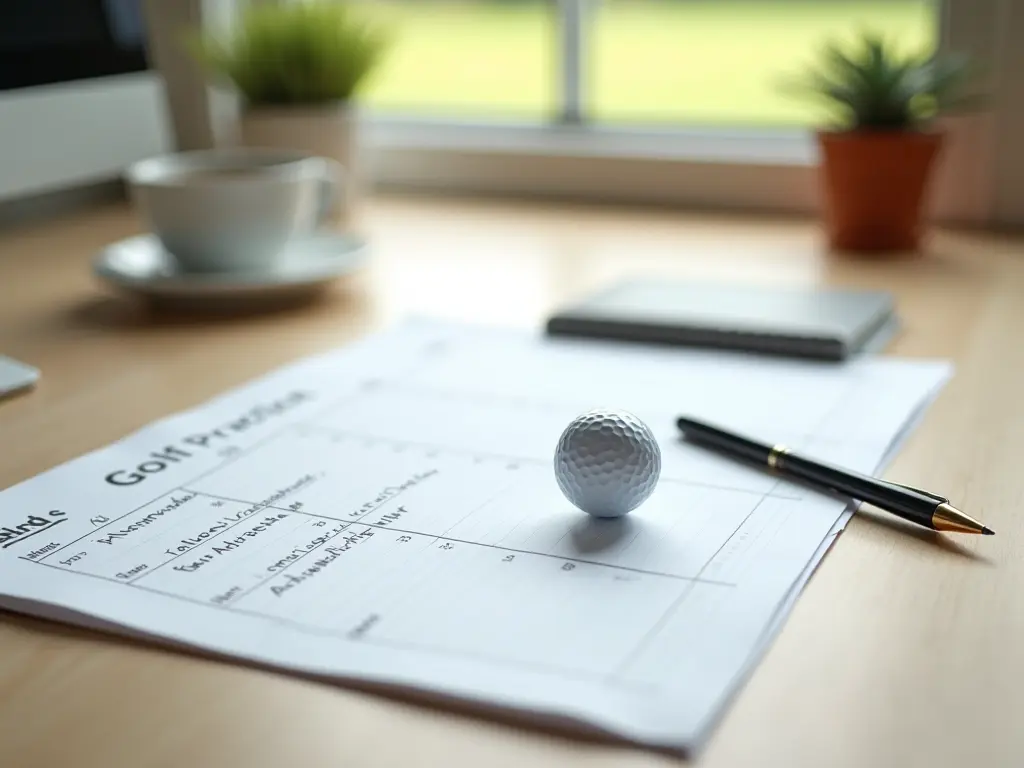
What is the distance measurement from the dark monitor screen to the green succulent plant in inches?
22.5

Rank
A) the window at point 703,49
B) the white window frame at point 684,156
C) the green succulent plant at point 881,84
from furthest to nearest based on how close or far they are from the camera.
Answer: the window at point 703,49, the white window frame at point 684,156, the green succulent plant at point 881,84

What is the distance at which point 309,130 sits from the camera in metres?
1.30

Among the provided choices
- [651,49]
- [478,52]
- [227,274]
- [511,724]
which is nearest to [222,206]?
[227,274]

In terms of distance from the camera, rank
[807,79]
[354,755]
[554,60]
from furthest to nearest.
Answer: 1. [554,60]
2. [807,79]
3. [354,755]

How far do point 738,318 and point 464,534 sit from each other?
369mm

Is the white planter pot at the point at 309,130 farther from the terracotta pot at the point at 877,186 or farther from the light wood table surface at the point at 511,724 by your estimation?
the terracotta pot at the point at 877,186

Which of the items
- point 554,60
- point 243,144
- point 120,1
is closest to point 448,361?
point 120,1

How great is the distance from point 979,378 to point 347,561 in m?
0.44

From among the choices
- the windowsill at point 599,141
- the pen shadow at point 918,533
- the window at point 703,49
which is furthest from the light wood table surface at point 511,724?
the window at point 703,49

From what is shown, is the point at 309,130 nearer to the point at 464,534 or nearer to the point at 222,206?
the point at 222,206

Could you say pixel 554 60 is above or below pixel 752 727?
above

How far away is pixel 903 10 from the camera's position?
1512 millimetres

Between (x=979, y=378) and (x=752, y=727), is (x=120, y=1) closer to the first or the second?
(x=979, y=378)

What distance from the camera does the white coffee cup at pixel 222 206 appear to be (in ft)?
3.04
